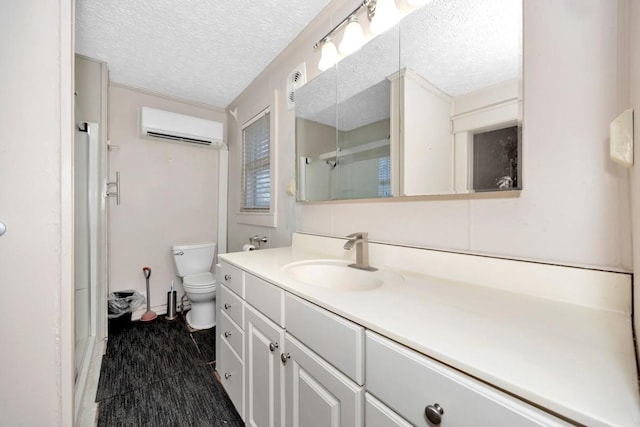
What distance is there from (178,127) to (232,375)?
83.7 inches

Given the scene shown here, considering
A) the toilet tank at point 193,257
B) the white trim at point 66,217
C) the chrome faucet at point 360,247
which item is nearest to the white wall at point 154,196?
the toilet tank at point 193,257

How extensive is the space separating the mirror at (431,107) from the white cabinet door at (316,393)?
73 centimetres

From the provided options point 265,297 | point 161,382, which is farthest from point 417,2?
point 161,382

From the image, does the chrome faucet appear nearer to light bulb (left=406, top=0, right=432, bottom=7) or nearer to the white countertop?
the white countertop

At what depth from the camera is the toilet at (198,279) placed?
7.04 feet

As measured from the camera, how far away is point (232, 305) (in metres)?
1.27

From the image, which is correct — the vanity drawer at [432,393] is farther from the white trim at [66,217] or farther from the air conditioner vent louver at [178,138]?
the air conditioner vent louver at [178,138]

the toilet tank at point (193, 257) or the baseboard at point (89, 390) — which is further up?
the toilet tank at point (193, 257)

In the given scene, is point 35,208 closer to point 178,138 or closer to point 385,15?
point 385,15

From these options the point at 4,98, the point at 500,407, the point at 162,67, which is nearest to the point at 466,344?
the point at 500,407

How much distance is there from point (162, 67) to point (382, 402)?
8.21 ft

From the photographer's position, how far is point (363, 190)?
129 centimetres

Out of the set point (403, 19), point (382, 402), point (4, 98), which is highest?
point (403, 19)

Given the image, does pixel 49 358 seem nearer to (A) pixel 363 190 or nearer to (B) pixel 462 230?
(A) pixel 363 190
